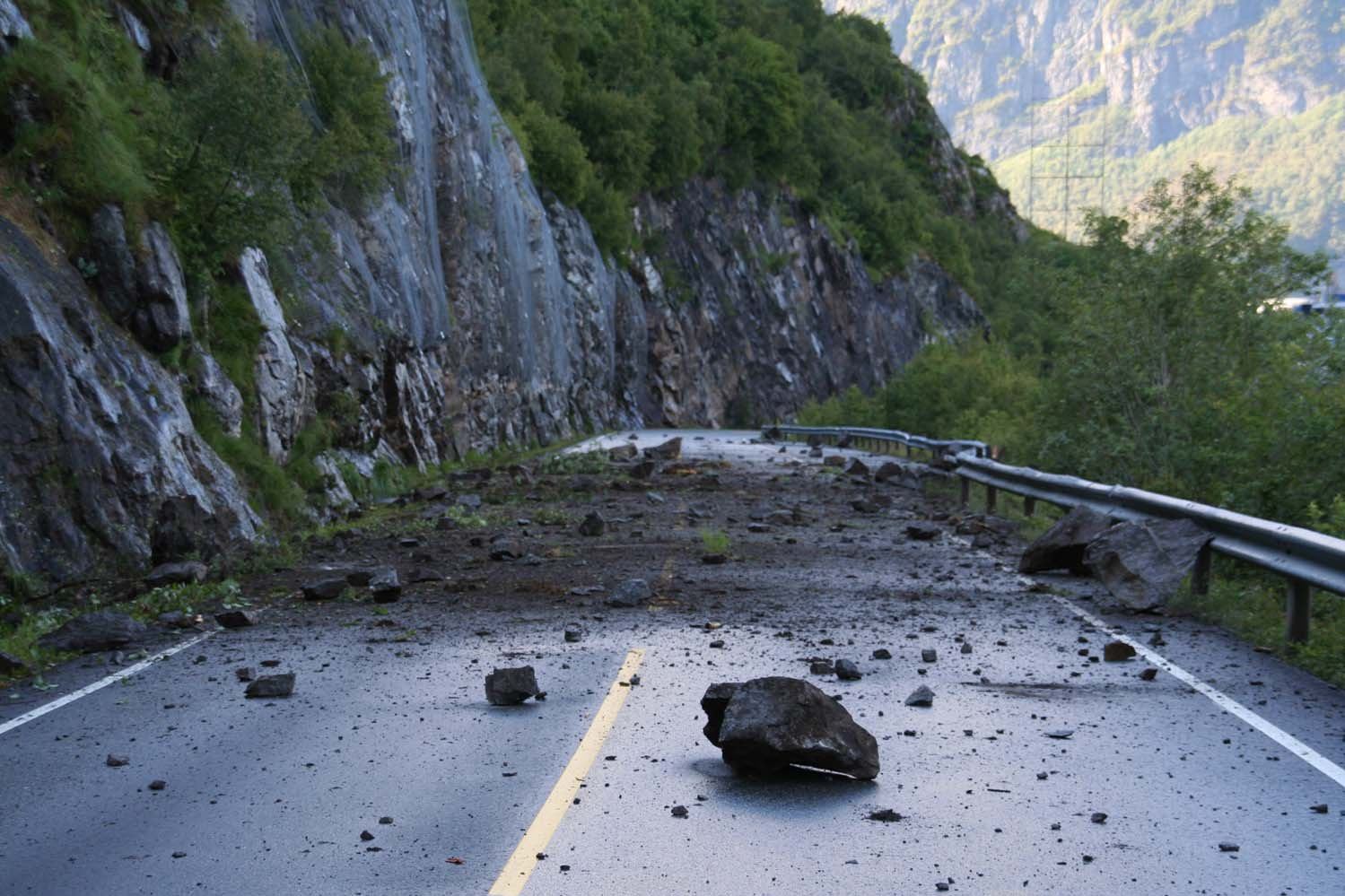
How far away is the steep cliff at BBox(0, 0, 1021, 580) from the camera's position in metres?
12.7

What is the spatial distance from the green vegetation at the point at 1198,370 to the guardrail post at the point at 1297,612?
4970 millimetres

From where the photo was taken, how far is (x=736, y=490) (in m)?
25.3

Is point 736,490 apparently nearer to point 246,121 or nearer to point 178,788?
point 246,121

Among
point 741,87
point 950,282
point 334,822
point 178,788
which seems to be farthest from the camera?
point 950,282

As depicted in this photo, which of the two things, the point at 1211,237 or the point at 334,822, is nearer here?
the point at 334,822

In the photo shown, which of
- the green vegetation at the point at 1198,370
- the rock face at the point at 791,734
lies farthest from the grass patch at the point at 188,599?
the green vegetation at the point at 1198,370

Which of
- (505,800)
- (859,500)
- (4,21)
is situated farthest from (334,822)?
(859,500)

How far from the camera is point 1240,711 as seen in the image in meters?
7.98

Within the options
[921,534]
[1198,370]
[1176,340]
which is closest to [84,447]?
[921,534]

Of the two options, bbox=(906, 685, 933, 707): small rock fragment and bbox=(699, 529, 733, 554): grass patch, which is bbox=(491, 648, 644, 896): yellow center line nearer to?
bbox=(906, 685, 933, 707): small rock fragment

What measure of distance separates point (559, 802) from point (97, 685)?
4.18 metres

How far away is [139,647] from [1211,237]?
19970 mm

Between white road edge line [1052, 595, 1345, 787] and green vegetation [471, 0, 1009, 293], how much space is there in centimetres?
4727

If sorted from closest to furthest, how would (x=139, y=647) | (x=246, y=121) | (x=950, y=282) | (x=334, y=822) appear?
(x=334, y=822), (x=139, y=647), (x=246, y=121), (x=950, y=282)
